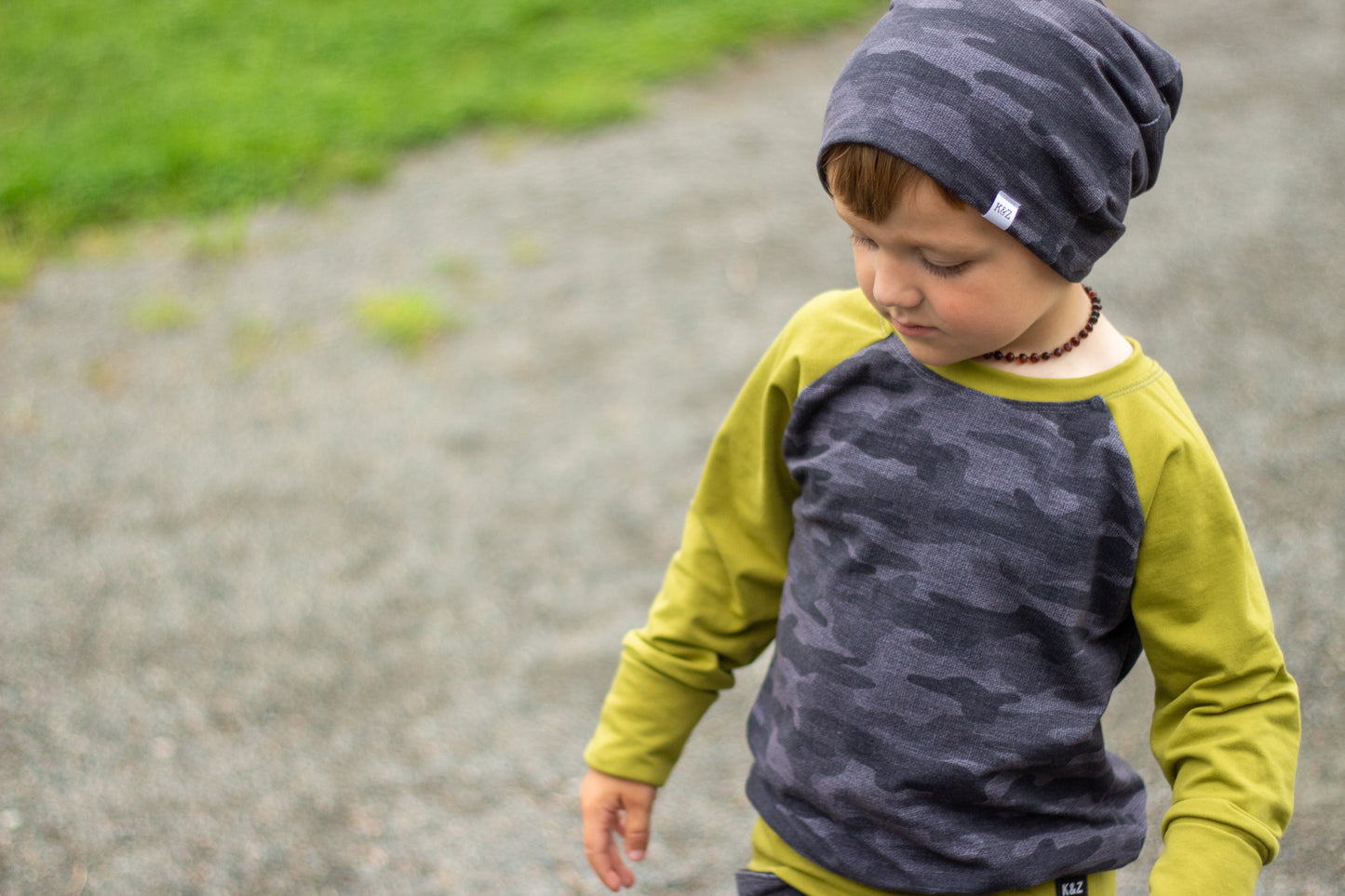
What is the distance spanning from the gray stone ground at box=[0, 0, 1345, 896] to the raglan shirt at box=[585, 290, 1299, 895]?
103 cm

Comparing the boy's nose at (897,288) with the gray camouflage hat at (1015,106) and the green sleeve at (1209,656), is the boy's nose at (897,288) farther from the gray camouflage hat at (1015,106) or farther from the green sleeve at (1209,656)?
the green sleeve at (1209,656)

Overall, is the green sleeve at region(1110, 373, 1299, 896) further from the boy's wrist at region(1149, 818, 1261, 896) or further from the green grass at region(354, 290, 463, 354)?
the green grass at region(354, 290, 463, 354)

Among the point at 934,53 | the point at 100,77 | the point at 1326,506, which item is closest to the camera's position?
the point at 934,53

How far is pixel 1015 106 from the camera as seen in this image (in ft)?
3.56

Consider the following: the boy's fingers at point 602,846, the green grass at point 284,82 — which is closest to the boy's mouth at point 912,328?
the boy's fingers at point 602,846

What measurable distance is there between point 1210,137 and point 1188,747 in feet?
13.0

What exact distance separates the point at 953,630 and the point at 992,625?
42mm

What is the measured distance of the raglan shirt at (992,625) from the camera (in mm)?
1198

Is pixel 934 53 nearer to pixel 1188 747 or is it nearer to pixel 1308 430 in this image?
pixel 1188 747

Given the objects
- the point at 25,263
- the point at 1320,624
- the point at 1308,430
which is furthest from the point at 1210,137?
the point at 25,263

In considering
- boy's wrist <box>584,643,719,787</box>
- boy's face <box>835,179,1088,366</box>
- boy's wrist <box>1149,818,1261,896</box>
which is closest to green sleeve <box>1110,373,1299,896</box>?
boy's wrist <box>1149,818,1261,896</box>

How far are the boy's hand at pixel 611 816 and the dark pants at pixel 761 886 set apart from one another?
0.15 metres

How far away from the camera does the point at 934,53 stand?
3.63 ft

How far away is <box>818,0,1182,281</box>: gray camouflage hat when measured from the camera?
3.58 ft
